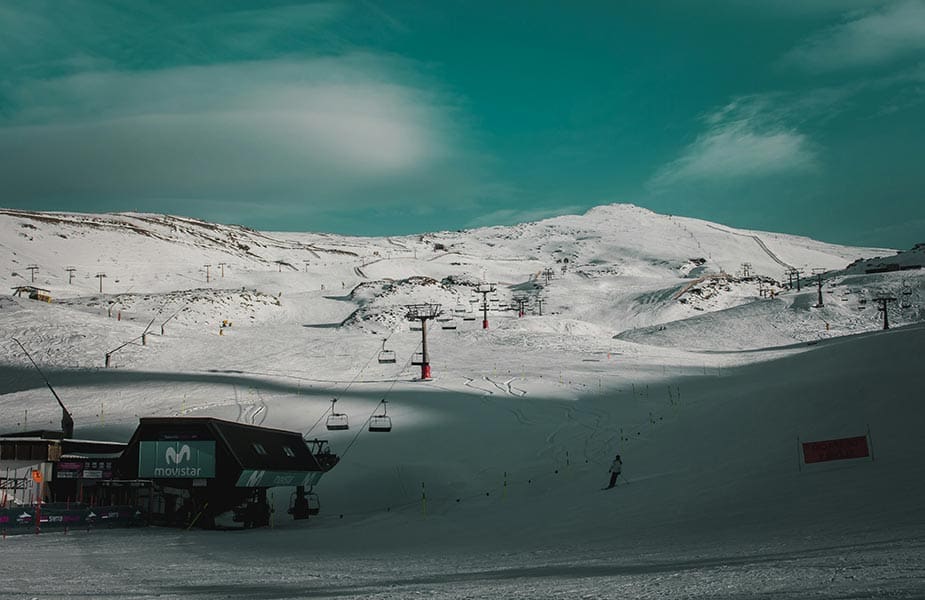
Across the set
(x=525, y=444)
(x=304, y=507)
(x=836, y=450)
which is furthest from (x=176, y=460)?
(x=836, y=450)

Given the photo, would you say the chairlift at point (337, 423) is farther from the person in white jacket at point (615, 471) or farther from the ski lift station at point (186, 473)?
the person in white jacket at point (615, 471)

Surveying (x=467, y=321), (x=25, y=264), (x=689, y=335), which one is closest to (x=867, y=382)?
(x=689, y=335)

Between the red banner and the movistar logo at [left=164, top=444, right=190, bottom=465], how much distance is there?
21353 mm

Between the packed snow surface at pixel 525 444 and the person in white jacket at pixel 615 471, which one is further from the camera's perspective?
the person in white jacket at pixel 615 471

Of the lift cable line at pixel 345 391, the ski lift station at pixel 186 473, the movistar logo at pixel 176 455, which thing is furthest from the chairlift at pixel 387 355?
the movistar logo at pixel 176 455

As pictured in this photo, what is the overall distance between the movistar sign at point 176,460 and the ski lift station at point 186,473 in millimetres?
37

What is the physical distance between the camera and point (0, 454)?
3447 centimetres

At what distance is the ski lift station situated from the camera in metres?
29.5

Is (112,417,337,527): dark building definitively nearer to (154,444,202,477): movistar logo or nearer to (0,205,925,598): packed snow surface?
(154,444,202,477): movistar logo

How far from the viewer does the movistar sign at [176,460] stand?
2998 centimetres

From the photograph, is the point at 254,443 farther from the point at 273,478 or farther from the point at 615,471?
the point at 615,471

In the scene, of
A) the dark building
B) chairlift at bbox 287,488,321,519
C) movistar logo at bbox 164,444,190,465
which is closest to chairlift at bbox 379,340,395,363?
chairlift at bbox 287,488,321,519

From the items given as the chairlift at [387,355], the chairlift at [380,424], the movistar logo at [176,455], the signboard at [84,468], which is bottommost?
the signboard at [84,468]

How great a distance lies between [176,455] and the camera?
30250 mm
